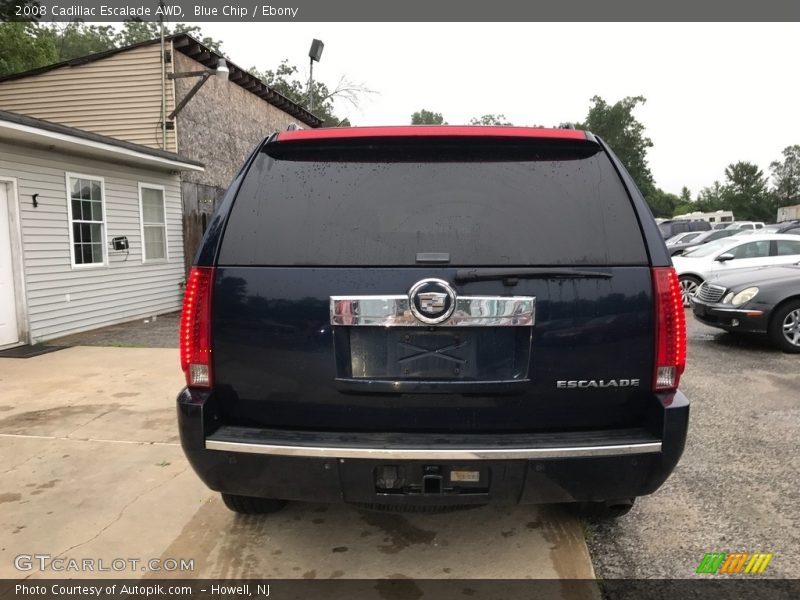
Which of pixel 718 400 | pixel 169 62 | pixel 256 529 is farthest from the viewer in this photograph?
pixel 169 62

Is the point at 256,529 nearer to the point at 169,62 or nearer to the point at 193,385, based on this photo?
the point at 193,385

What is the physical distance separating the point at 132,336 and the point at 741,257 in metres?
11.4

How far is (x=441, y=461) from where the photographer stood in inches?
84.4

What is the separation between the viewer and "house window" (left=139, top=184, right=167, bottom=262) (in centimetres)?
1091

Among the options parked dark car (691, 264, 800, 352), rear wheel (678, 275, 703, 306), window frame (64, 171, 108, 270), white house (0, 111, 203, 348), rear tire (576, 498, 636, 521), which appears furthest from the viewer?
rear wheel (678, 275, 703, 306)

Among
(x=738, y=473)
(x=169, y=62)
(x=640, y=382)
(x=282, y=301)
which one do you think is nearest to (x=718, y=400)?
(x=738, y=473)

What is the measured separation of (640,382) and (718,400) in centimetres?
381

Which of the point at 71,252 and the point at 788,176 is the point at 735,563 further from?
the point at 788,176

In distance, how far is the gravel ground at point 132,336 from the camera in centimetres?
829

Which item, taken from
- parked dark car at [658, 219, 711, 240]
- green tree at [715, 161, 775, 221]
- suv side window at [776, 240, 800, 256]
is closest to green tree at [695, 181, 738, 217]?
green tree at [715, 161, 775, 221]

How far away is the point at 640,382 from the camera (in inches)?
88.4

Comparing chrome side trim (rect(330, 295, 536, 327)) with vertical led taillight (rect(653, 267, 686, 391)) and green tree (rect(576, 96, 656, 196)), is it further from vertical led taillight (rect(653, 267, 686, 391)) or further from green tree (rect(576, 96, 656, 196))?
green tree (rect(576, 96, 656, 196))

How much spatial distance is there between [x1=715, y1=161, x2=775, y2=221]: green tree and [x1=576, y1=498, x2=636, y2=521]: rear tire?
9262cm

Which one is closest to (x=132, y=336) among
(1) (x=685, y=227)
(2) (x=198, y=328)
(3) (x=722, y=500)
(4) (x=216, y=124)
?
(4) (x=216, y=124)
